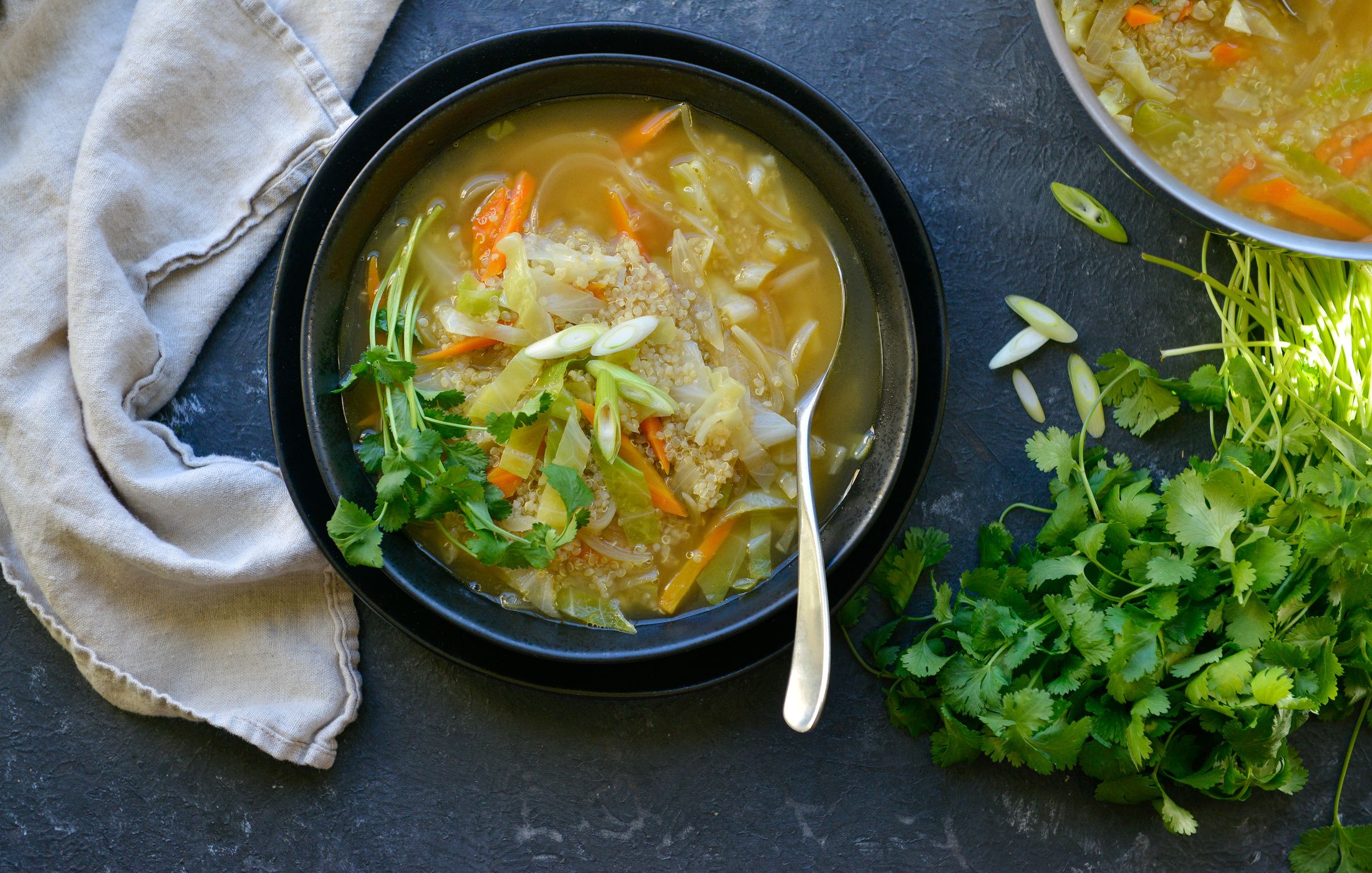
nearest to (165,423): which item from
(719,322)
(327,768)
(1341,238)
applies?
(327,768)

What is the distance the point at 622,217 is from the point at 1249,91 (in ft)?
5.13

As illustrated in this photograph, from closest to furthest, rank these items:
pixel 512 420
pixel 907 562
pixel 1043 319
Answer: pixel 512 420 → pixel 907 562 → pixel 1043 319

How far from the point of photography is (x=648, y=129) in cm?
226

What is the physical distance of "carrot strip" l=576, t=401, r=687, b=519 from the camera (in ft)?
6.94

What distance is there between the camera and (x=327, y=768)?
2355 millimetres

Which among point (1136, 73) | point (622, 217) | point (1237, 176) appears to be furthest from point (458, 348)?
point (1237, 176)

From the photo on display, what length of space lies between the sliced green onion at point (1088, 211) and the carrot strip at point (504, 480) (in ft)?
5.31

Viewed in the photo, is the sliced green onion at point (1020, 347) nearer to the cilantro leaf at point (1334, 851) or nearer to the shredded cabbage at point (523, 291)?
the shredded cabbage at point (523, 291)

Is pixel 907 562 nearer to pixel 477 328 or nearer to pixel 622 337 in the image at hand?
pixel 622 337

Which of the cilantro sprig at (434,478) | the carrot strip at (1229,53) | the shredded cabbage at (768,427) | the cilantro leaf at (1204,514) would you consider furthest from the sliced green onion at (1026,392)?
the cilantro sprig at (434,478)

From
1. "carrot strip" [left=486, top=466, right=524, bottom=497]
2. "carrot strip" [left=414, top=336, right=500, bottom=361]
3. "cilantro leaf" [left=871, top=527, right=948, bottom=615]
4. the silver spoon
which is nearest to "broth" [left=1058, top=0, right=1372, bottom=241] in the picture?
"cilantro leaf" [left=871, top=527, right=948, bottom=615]

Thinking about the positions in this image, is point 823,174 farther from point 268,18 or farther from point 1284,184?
point 268,18

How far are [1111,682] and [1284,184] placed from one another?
50.8 inches

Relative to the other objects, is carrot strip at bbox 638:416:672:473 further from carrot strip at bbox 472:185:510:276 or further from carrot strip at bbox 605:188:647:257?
carrot strip at bbox 472:185:510:276
